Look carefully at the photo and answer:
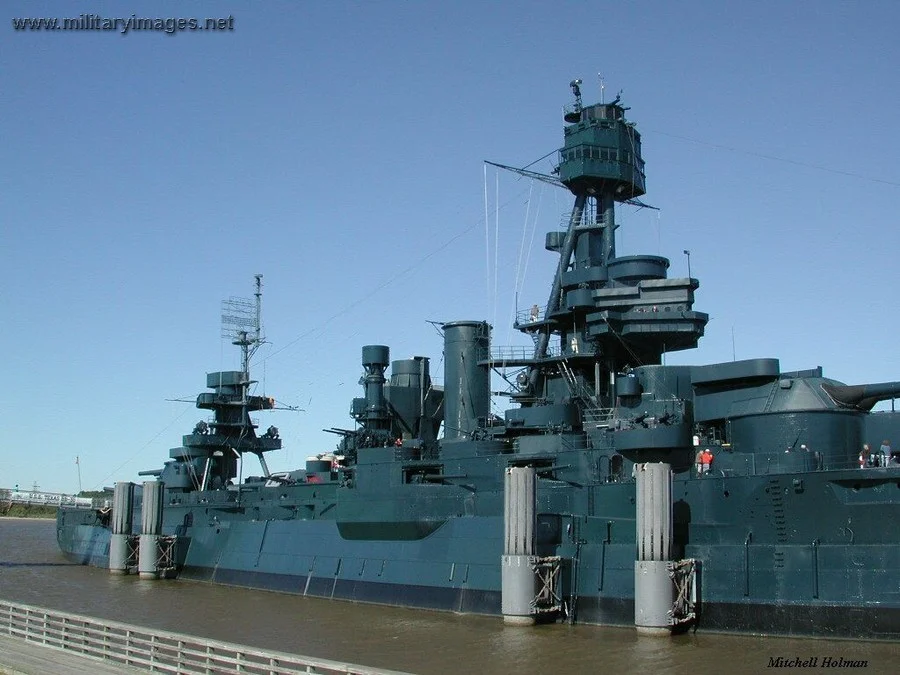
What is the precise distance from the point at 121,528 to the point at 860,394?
3093cm

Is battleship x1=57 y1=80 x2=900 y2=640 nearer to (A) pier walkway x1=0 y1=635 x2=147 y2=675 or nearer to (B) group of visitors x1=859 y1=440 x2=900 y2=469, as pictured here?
(B) group of visitors x1=859 y1=440 x2=900 y2=469

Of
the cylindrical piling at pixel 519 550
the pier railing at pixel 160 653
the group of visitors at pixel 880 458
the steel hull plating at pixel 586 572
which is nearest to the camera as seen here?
the pier railing at pixel 160 653

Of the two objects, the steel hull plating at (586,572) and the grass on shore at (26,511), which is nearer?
the steel hull plating at (586,572)

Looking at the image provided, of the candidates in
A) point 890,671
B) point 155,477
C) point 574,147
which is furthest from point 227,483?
point 890,671

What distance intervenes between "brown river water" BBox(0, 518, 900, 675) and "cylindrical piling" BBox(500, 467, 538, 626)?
1.53 ft

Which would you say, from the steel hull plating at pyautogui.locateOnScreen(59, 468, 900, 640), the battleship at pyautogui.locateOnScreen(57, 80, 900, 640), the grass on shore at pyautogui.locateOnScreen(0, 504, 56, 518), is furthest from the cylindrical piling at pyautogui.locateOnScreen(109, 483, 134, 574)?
the grass on shore at pyautogui.locateOnScreen(0, 504, 56, 518)

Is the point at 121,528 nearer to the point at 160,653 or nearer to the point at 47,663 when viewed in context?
the point at 160,653

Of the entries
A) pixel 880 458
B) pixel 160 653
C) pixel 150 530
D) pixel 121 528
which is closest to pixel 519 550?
pixel 880 458

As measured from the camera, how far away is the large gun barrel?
23.4 m

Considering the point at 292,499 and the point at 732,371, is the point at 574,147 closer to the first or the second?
the point at 732,371

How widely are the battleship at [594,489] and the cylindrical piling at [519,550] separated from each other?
0.05 meters

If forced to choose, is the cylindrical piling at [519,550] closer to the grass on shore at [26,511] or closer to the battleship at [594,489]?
the battleship at [594,489]

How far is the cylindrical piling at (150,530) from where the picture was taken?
128 ft

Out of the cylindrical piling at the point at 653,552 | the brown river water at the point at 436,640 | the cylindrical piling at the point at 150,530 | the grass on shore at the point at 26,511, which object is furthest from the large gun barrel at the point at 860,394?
the grass on shore at the point at 26,511
